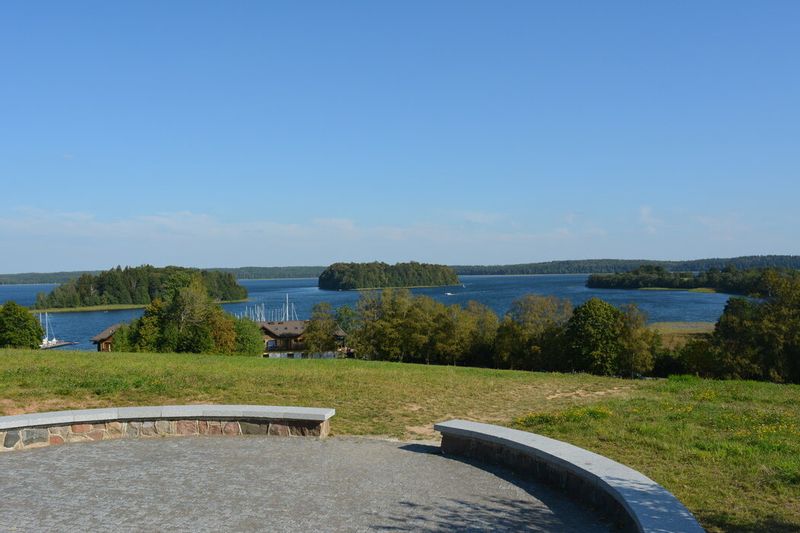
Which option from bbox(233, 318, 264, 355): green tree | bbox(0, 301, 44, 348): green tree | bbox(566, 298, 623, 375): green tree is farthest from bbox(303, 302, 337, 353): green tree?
bbox(566, 298, 623, 375): green tree

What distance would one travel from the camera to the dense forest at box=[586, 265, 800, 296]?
9600 centimetres

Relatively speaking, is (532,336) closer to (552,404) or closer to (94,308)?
(552,404)

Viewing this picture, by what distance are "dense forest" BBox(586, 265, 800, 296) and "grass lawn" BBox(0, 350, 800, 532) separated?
275 ft

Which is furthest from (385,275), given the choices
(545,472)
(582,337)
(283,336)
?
(545,472)

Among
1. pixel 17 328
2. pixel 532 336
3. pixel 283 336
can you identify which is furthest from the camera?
pixel 283 336

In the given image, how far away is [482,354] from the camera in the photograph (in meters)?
46.1

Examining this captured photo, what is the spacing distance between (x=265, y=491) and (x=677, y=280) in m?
139

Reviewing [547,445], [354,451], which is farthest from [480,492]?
[354,451]

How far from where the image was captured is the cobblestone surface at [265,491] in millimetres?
4754

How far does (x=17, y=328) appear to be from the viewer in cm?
4178

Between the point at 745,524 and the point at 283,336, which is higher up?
the point at 745,524

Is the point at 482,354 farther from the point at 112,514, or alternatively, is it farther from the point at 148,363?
the point at 112,514

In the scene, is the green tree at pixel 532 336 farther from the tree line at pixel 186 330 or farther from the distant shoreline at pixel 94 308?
the distant shoreline at pixel 94 308

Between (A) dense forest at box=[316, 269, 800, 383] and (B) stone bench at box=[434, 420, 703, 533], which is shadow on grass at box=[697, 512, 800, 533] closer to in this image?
(B) stone bench at box=[434, 420, 703, 533]
